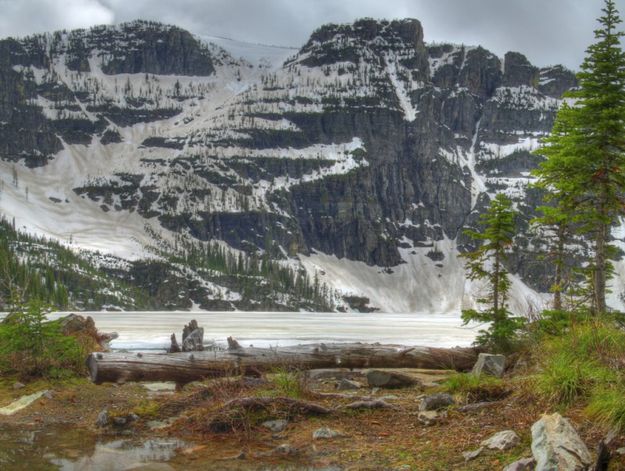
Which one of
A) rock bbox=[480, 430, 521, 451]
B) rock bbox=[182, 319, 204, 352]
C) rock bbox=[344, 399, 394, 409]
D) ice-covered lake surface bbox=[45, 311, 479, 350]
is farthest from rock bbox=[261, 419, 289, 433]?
rock bbox=[182, 319, 204, 352]

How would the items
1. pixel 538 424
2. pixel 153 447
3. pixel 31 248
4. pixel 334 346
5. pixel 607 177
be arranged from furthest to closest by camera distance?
→ pixel 31 248, pixel 607 177, pixel 334 346, pixel 153 447, pixel 538 424

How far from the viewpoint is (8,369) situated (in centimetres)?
1584

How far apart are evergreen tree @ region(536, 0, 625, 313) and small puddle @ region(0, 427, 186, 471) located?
1496 cm

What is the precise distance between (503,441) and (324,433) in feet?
9.98

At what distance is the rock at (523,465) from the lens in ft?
22.8

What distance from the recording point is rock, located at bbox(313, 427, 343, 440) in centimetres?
973

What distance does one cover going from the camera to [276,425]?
1042 cm

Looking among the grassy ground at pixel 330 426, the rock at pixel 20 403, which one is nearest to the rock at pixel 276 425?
the grassy ground at pixel 330 426

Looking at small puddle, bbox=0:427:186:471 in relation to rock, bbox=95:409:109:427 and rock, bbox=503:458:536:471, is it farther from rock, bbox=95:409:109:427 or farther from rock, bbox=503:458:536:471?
rock, bbox=503:458:536:471

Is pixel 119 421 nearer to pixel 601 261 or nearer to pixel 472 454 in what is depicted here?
pixel 472 454

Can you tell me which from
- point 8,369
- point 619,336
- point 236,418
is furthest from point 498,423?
point 8,369

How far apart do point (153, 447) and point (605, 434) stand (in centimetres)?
698

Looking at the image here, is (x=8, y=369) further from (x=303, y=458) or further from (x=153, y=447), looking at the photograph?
(x=303, y=458)

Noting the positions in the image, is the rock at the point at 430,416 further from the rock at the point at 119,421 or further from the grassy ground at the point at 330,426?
the rock at the point at 119,421
